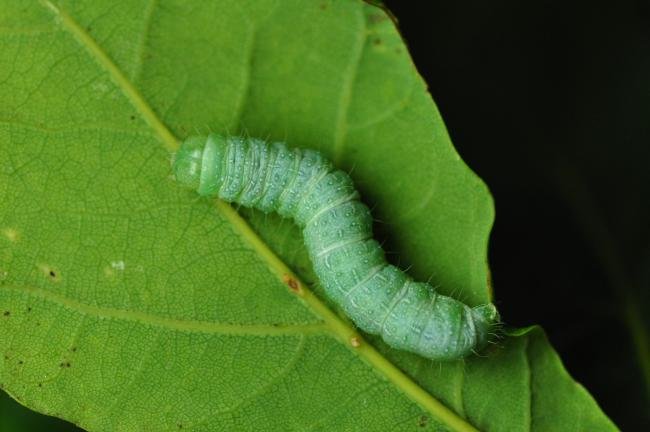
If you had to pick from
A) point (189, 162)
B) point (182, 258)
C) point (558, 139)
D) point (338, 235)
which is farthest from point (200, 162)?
point (558, 139)

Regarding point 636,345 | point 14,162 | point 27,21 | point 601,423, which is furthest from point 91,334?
point 636,345

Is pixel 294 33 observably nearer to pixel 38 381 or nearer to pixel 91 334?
pixel 91 334

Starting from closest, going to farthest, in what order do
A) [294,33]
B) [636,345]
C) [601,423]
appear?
[601,423], [294,33], [636,345]

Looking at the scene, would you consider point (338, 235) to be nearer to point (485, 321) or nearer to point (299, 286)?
point (299, 286)

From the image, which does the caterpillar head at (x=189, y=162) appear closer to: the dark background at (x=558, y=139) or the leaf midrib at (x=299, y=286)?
the leaf midrib at (x=299, y=286)

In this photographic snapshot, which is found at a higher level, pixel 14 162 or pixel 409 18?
pixel 409 18

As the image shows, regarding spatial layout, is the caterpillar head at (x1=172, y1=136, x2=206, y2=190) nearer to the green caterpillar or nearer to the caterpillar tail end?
the green caterpillar
